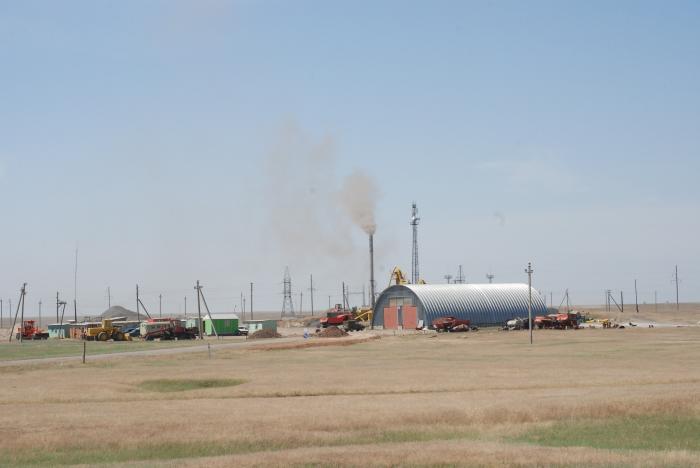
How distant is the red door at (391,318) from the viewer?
131 metres

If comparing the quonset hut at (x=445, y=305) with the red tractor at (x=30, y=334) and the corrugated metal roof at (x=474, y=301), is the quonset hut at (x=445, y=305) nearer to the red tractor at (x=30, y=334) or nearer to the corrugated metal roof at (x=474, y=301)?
the corrugated metal roof at (x=474, y=301)

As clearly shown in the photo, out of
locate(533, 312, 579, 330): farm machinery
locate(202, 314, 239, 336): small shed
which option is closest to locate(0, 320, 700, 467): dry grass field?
locate(533, 312, 579, 330): farm machinery

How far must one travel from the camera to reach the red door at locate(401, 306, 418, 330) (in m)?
128

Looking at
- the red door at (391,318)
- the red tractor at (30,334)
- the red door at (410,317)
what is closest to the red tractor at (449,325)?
the red door at (410,317)

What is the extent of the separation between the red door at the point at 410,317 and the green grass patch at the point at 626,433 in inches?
3754

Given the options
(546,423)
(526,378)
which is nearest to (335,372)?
(526,378)

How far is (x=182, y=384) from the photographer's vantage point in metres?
48.6

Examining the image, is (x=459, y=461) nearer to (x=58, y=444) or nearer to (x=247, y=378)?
(x=58, y=444)

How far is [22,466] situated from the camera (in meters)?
25.3

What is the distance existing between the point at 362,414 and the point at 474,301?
335 feet

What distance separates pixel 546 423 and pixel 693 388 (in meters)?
11.2

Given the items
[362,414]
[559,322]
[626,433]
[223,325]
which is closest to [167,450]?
[362,414]

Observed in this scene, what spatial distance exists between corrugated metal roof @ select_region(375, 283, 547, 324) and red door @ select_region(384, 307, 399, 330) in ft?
6.66

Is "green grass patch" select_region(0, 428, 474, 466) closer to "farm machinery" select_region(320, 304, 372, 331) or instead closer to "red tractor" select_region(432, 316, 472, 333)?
"red tractor" select_region(432, 316, 472, 333)
